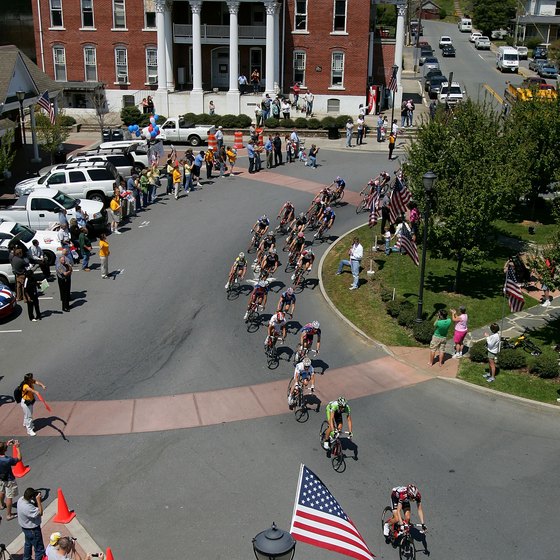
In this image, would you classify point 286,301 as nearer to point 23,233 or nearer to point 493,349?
point 493,349

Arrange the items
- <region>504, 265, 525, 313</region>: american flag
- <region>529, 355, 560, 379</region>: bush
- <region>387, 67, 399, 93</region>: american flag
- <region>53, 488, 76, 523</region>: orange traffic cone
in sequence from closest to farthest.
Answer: <region>53, 488, 76, 523</region>: orange traffic cone, <region>529, 355, 560, 379</region>: bush, <region>504, 265, 525, 313</region>: american flag, <region>387, 67, 399, 93</region>: american flag

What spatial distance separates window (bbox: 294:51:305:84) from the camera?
55.2m

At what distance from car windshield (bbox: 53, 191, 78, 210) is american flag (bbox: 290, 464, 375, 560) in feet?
74.5

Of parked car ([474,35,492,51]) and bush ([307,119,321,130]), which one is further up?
parked car ([474,35,492,51])

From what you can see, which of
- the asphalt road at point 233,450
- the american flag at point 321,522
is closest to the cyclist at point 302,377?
the asphalt road at point 233,450

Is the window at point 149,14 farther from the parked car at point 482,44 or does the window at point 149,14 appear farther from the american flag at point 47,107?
the parked car at point 482,44

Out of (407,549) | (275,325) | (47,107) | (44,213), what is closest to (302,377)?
(275,325)

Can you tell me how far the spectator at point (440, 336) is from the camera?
20.9 m

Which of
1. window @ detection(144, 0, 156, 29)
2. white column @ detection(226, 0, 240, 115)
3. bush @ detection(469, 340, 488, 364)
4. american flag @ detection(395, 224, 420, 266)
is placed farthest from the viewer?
window @ detection(144, 0, 156, 29)

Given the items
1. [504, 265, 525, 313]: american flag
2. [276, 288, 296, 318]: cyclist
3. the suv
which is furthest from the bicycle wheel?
the suv

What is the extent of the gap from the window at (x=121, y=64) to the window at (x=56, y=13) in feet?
13.9

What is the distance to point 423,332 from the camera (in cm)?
2269

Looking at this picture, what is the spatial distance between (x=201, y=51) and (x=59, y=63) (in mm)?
9850

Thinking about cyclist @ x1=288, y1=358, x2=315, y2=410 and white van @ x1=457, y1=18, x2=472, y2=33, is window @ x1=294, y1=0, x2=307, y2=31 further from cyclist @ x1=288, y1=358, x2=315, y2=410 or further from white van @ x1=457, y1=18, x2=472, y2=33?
white van @ x1=457, y1=18, x2=472, y2=33
